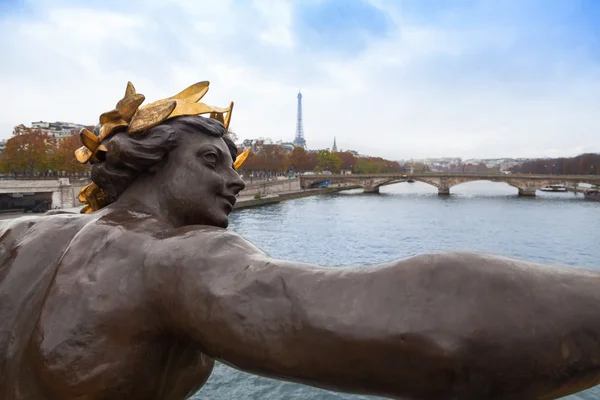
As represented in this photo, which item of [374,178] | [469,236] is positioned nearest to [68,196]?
[469,236]

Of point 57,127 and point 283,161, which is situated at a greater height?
point 57,127

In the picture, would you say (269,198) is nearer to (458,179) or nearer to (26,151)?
(26,151)

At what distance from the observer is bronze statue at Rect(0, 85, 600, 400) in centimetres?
65

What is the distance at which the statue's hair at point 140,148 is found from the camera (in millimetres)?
1238

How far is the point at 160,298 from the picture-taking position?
0.89 metres

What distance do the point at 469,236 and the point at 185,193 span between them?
24.8 m

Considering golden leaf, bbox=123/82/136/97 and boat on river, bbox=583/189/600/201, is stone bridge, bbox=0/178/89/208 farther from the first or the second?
boat on river, bbox=583/189/600/201

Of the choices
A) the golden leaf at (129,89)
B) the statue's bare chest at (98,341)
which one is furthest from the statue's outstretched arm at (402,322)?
the golden leaf at (129,89)

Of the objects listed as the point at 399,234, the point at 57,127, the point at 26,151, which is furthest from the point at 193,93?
the point at 57,127

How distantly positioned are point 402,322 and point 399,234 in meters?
24.6

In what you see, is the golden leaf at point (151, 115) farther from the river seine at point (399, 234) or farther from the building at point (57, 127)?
the building at point (57, 127)

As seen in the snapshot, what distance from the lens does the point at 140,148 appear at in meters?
1.24

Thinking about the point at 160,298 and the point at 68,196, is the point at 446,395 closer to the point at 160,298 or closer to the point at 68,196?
the point at 160,298

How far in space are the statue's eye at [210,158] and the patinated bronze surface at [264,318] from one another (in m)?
0.20
